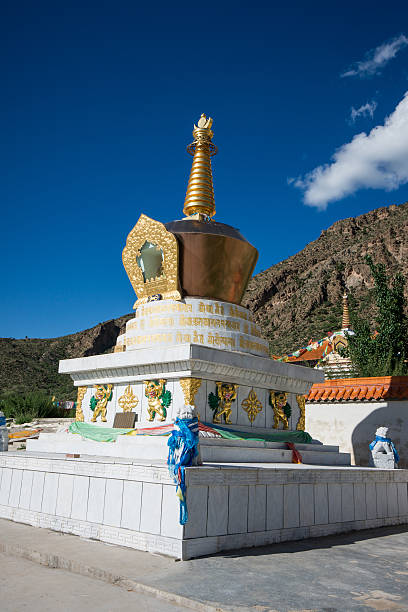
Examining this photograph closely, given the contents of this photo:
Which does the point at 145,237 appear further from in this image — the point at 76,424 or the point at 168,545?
the point at 168,545

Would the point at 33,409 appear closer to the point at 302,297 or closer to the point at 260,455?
the point at 260,455

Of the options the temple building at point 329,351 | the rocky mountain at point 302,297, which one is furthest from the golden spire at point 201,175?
the rocky mountain at point 302,297

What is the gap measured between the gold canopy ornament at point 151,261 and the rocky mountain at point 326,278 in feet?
169

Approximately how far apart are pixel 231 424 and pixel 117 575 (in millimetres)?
5479

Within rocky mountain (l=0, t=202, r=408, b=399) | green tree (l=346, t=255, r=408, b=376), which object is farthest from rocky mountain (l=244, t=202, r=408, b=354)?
green tree (l=346, t=255, r=408, b=376)

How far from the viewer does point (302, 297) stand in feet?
278

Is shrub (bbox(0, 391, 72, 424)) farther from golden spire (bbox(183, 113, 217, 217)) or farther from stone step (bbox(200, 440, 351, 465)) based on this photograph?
stone step (bbox(200, 440, 351, 465))

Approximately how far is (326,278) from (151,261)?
75186 mm

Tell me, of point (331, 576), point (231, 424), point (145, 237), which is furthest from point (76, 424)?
point (331, 576)

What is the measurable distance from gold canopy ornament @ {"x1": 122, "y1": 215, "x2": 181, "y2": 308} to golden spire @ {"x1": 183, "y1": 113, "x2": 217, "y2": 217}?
154 cm

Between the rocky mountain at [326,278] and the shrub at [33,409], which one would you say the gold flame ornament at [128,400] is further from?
the rocky mountain at [326,278]

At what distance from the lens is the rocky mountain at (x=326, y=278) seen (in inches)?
2894

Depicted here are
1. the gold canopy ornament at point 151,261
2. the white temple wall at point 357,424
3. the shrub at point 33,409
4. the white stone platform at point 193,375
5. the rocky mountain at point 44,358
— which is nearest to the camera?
the white stone platform at point 193,375

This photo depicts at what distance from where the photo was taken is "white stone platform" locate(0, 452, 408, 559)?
6090mm
